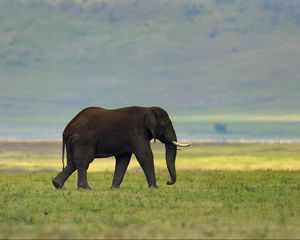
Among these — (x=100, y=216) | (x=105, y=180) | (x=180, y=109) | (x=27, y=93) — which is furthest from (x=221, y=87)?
(x=100, y=216)

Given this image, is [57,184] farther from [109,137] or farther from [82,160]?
A: [109,137]

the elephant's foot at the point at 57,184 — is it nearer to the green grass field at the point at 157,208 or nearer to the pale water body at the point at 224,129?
the green grass field at the point at 157,208

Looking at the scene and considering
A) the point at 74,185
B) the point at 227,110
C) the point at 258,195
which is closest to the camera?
the point at 258,195

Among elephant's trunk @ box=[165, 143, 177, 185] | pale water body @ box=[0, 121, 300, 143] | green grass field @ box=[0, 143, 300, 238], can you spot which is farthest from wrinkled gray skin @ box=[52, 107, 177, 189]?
pale water body @ box=[0, 121, 300, 143]

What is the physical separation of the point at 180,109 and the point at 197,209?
16006 cm

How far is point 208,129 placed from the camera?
149m

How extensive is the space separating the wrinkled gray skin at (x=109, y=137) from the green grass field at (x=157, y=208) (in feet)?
2.06

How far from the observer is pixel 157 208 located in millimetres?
22469

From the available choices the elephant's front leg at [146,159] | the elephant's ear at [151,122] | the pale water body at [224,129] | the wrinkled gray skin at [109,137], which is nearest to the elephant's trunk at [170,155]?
the wrinkled gray skin at [109,137]

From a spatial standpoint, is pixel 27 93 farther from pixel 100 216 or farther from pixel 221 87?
pixel 100 216

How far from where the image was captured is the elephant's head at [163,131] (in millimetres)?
28797

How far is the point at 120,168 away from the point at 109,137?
0.89 m

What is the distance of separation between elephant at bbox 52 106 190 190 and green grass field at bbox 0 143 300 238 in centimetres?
63

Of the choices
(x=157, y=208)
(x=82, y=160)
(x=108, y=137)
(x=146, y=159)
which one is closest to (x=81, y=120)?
(x=108, y=137)
